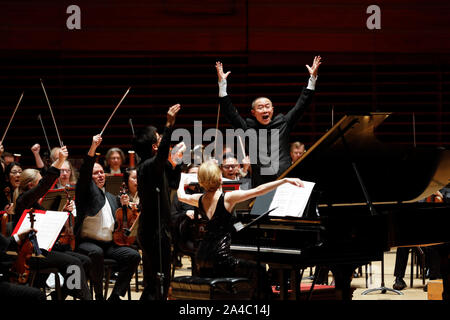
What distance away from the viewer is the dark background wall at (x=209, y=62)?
310 inches

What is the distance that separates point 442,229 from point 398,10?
197 inches

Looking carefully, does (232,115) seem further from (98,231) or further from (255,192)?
(255,192)

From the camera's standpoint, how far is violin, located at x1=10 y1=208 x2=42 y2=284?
346cm

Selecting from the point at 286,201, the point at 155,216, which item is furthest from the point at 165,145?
the point at 286,201

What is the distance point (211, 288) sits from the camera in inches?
119

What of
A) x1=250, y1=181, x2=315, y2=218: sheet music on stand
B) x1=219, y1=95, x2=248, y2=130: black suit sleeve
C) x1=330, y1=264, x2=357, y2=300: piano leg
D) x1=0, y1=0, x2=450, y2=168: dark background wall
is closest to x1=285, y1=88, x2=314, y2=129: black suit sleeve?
x1=219, y1=95, x2=248, y2=130: black suit sleeve

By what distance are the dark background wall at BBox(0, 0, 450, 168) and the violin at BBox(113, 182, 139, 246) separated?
3753mm

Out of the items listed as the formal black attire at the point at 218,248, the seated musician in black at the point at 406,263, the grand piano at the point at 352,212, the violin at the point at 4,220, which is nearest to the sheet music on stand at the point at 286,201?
the grand piano at the point at 352,212

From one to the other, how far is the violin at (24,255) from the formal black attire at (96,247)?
506 millimetres

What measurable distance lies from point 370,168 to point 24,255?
6.65ft

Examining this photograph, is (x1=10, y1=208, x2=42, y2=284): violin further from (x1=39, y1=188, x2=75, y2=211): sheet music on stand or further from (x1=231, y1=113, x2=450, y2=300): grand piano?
(x1=231, y1=113, x2=450, y2=300): grand piano

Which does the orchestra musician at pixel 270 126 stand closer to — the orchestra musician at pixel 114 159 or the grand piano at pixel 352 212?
the grand piano at pixel 352 212

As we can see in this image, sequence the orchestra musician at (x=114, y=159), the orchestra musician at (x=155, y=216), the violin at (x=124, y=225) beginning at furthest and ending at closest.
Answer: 1. the orchestra musician at (x=114, y=159)
2. the violin at (x=124, y=225)
3. the orchestra musician at (x=155, y=216)
